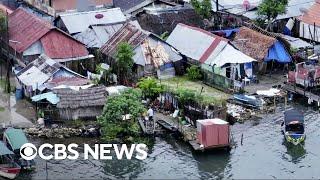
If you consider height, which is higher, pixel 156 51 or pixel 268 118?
pixel 156 51

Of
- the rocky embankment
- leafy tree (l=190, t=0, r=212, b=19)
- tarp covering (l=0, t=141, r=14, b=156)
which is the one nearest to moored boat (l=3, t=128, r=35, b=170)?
tarp covering (l=0, t=141, r=14, b=156)

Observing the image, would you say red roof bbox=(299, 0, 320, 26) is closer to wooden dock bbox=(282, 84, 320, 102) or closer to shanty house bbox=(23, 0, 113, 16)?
wooden dock bbox=(282, 84, 320, 102)

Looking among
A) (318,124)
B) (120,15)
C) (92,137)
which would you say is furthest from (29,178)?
(120,15)

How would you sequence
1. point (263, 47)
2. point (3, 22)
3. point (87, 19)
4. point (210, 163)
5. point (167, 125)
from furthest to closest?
point (87, 19) → point (3, 22) → point (263, 47) → point (167, 125) → point (210, 163)

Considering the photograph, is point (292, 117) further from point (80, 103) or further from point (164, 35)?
point (164, 35)

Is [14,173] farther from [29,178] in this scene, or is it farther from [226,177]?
[226,177]

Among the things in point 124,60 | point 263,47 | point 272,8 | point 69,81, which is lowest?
point 69,81

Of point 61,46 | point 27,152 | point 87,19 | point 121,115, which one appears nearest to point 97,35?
point 87,19

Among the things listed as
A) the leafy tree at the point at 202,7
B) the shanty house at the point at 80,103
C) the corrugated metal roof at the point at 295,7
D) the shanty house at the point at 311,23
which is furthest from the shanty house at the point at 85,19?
the shanty house at the point at 311,23
